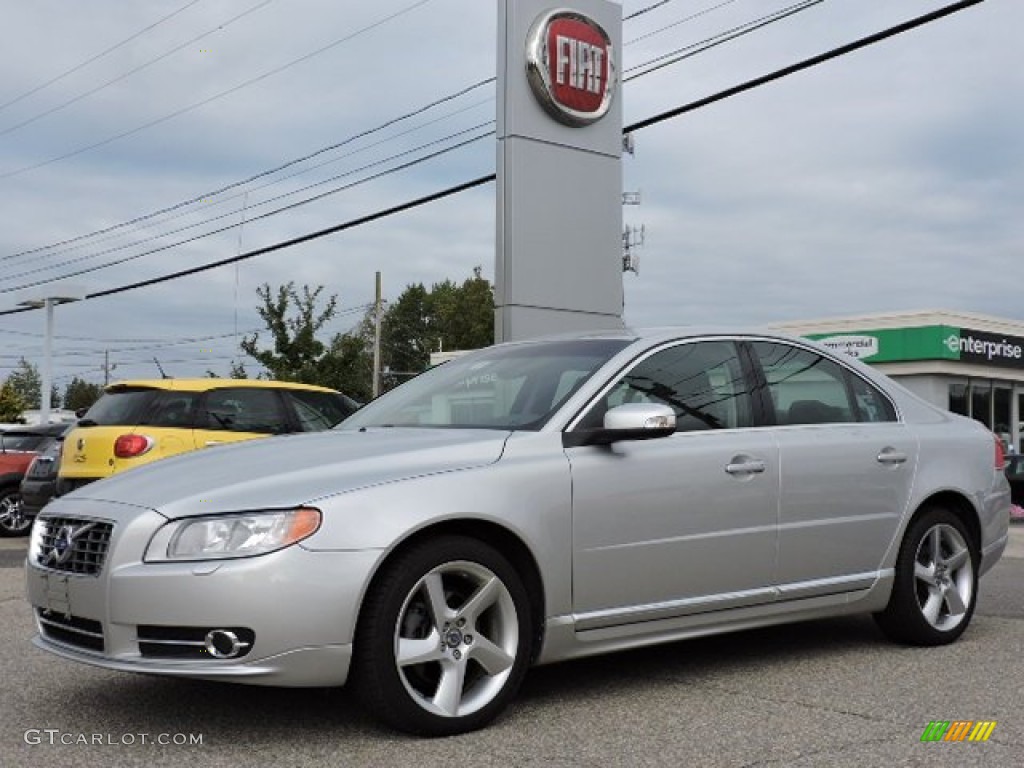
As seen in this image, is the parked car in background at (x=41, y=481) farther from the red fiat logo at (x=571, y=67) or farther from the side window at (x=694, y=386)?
the side window at (x=694, y=386)

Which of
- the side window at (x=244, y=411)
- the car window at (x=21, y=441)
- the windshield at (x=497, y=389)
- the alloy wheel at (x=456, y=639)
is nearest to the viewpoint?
the alloy wheel at (x=456, y=639)

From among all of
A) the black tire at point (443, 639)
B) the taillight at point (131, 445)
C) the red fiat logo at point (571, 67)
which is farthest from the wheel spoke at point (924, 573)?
the red fiat logo at point (571, 67)

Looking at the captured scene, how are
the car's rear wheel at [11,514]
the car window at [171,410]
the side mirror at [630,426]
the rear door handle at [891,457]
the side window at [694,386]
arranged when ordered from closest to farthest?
the side mirror at [630,426] → the side window at [694,386] → the rear door handle at [891,457] → the car window at [171,410] → the car's rear wheel at [11,514]

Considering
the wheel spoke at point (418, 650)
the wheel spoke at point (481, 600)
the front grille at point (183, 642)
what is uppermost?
the wheel spoke at point (481, 600)

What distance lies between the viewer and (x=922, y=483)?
608 centimetres

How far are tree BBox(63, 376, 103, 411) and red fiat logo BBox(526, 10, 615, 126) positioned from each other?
3764 inches

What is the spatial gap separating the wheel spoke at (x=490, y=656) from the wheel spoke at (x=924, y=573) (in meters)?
2.56

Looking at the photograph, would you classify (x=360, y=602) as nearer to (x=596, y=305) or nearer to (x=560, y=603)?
(x=560, y=603)

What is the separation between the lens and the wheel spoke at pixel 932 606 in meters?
6.11

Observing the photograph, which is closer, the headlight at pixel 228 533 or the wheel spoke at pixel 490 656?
the headlight at pixel 228 533

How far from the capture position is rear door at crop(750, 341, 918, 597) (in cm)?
550

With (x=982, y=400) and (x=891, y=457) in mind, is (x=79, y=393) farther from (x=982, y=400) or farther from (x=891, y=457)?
(x=891, y=457)

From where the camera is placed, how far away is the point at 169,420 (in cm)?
1073

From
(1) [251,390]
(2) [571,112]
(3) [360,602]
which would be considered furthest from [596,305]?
(3) [360,602]
